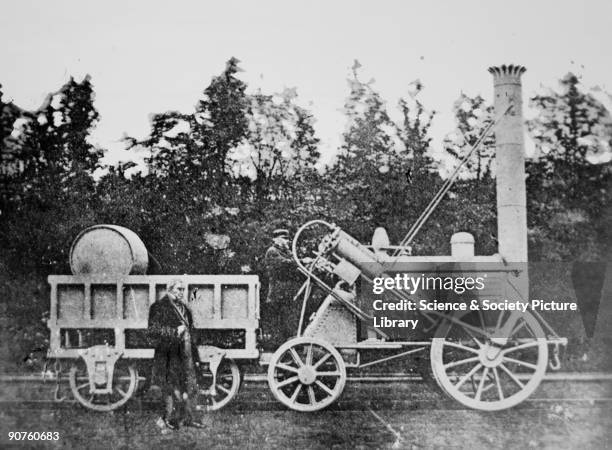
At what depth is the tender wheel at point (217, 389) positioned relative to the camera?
7.23m

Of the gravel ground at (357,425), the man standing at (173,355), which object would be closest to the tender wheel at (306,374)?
the gravel ground at (357,425)

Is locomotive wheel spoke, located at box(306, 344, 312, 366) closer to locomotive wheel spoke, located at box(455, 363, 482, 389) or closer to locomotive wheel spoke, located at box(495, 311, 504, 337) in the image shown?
locomotive wheel spoke, located at box(455, 363, 482, 389)

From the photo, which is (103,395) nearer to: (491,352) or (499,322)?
(491,352)

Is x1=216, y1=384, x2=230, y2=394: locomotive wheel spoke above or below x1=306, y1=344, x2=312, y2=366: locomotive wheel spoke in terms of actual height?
below

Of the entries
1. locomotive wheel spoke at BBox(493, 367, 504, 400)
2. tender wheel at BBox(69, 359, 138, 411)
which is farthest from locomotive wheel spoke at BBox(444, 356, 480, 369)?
tender wheel at BBox(69, 359, 138, 411)

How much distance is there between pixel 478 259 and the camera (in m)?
7.32

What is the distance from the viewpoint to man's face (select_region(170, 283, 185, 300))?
7098 millimetres

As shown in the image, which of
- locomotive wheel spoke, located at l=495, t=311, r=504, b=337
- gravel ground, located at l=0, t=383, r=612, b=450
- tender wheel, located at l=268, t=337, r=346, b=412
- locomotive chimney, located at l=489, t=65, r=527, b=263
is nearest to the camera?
gravel ground, located at l=0, t=383, r=612, b=450

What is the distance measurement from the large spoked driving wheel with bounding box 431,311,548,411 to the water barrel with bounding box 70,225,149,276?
3437 millimetres

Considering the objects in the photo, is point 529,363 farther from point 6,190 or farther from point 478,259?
point 6,190

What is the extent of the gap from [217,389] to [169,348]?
0.78 metres

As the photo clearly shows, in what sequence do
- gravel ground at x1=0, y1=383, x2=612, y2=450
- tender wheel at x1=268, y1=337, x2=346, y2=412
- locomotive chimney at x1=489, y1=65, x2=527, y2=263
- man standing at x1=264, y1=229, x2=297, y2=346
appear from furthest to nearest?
man standing at x1=264, y1=229, x2=297, y2=346
locomotive chimney at x1=489, y1=65, x2=527, y2=263
tender wheel at x1=268, y1=337, x2=346, y2=412
gravel ground at x1=0, y1=383, x2=612, y2=450

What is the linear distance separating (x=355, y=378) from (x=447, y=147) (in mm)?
2871

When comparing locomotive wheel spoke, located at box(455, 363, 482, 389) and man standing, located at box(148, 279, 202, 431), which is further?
locomotive wheel spoke, located at box(455, 363, 482, 389)
